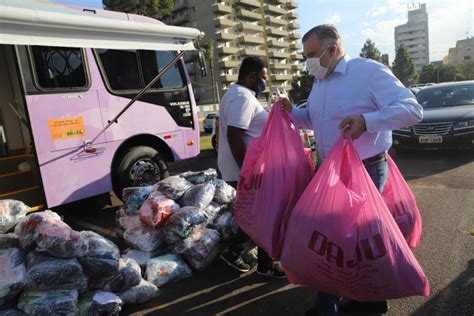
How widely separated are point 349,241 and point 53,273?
208cm

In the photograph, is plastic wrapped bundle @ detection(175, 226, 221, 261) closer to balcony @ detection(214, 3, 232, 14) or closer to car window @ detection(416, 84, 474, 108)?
car window @ detection(416, 84, 474, 108)

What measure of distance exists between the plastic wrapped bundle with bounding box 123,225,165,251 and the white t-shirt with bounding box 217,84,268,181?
3.19ft

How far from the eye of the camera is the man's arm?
9.89 feet

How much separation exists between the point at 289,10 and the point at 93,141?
9108 centimetres

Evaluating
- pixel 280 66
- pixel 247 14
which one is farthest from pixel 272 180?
pixel 280 66

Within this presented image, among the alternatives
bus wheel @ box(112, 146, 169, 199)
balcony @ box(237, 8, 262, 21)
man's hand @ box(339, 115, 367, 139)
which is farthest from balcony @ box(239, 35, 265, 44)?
man's hand @ box(339, 115, 367, 139)

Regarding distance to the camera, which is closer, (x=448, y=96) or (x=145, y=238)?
(x=145, y=238)

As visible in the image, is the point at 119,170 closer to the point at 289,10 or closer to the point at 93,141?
the point at 93,141

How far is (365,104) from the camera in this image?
7.11 feet

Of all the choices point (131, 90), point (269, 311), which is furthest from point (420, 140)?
point (269, 311)

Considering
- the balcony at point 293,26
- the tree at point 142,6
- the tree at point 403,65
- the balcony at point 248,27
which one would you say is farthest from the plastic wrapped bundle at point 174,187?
the balcony at point 293,26

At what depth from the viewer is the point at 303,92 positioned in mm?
47844

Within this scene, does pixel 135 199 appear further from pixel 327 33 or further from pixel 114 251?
pixel 327 33

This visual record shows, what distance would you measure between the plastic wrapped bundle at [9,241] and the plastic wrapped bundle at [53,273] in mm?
224
